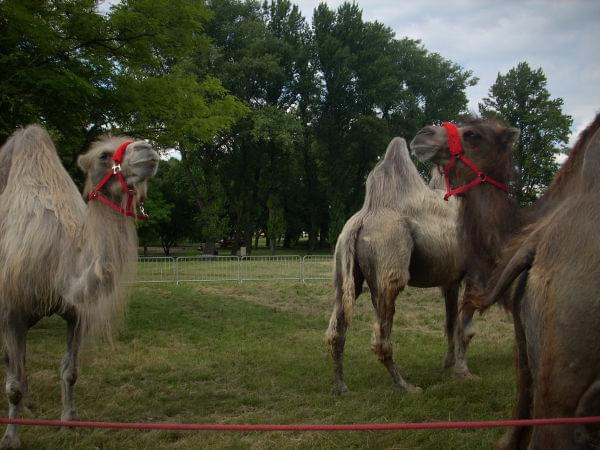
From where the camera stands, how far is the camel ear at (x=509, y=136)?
12.7 feet

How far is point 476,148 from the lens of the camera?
3898mm

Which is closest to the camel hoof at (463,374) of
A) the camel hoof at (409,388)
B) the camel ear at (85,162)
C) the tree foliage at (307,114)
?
the camel hoof at (409,388)

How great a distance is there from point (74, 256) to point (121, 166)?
83 centimetres

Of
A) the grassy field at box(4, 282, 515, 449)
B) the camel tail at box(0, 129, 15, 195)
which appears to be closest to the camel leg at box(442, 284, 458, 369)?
the grassy field at box(4, 282, 515, 449)

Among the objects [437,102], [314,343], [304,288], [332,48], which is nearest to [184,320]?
[314,343]

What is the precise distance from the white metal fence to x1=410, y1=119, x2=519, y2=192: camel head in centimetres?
1276

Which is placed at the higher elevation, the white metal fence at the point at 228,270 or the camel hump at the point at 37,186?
the camel hump at the point at 37,186

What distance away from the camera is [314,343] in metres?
8.45

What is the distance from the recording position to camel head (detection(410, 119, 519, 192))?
3.79 m

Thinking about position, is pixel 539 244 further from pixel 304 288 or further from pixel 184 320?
pixel 304 288

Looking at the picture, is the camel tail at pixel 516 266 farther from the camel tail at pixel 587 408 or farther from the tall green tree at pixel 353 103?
the tall green tree at pixel 353 103

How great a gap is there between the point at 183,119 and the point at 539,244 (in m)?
8.39

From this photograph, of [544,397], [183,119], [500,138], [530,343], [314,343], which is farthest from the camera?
[183,119]

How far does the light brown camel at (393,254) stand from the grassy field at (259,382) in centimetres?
47
